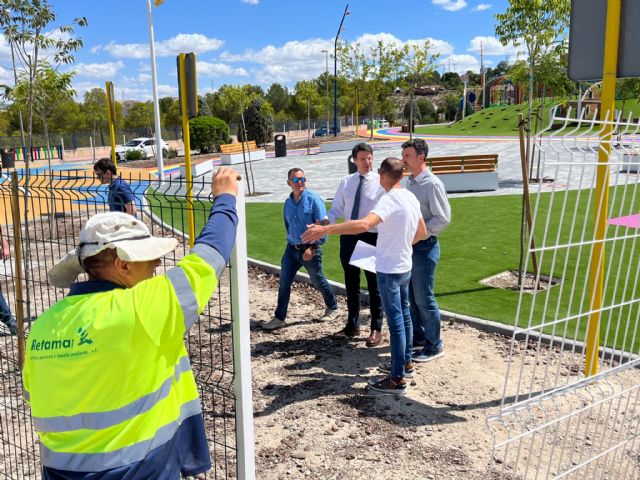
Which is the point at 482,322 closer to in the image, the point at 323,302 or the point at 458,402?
the point at 458,402

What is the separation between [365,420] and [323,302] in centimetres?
306

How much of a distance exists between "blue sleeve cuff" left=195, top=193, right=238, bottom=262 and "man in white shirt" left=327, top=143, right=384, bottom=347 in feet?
12.0

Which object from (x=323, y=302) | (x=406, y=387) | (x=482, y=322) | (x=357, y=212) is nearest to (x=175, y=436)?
(x=406, y=387)

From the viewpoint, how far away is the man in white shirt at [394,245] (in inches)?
186

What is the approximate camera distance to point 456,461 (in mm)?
3936

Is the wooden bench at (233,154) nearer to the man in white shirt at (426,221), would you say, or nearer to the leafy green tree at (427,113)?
the man in white shirt at (426,221)

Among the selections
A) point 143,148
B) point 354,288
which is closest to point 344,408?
point 354,288

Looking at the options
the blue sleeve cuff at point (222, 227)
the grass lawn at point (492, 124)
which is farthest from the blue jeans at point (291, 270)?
the grass lawn at point (492, 124)

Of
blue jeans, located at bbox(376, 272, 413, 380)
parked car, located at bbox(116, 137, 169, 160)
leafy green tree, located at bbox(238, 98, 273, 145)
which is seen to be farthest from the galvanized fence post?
leafy green tree, located at bbox(238, 98, 273, 145)

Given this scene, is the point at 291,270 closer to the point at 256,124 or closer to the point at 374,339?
the point at 374,339

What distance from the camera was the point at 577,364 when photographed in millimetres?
5340

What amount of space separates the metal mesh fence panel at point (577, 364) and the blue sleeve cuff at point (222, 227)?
106cm

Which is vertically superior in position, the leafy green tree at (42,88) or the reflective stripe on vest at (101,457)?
the leafy green tree at (42,88)

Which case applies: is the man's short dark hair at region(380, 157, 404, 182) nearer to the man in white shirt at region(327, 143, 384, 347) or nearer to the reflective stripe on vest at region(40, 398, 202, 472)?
the man in white shirt at region(327, 143, 384, 347)
